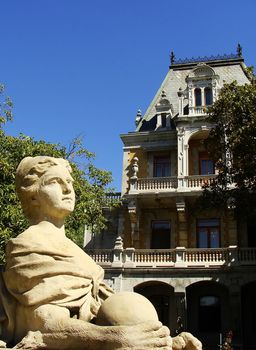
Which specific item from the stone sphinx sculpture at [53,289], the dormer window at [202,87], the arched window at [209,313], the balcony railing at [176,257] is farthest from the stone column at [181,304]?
the stone sphinx sculpture at [53,289]

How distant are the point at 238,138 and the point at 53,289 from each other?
37.7ft

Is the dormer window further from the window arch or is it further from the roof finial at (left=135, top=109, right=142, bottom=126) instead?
the roof finial at (left=135, top=109, right=142, bottom=126)

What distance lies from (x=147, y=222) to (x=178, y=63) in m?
11.0

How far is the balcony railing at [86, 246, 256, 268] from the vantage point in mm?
19266

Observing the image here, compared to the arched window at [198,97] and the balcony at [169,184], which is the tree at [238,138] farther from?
the arched window at [198,97]

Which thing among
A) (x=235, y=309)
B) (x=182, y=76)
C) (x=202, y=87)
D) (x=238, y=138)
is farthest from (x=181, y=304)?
(x=182, y=76)

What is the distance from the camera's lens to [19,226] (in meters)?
12.2

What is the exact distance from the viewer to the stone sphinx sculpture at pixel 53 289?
108 inches

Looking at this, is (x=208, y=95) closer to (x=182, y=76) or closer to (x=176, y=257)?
(x=182, y=76)

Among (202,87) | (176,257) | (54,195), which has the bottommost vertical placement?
(54,195)

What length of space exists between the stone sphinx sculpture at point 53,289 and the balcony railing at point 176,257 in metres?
16.5

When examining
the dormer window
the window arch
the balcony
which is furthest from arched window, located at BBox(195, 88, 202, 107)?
the balcony

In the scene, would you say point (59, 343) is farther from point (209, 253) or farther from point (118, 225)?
point (118, 225)

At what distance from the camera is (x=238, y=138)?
13.7 m
